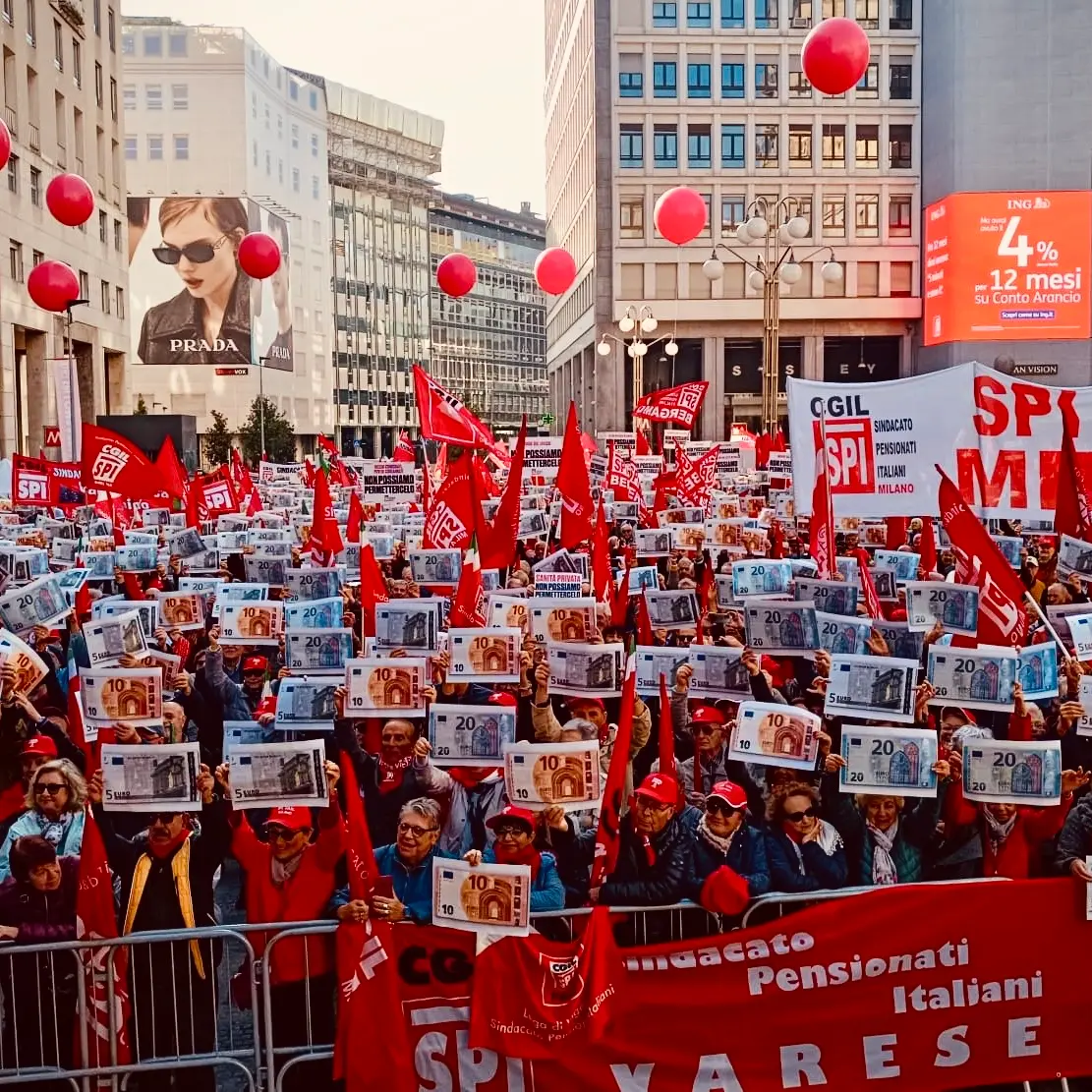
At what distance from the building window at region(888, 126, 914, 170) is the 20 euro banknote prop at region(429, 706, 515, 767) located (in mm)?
61017

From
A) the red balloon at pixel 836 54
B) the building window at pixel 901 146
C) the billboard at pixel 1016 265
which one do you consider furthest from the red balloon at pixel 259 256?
the building window at pixel 901 146

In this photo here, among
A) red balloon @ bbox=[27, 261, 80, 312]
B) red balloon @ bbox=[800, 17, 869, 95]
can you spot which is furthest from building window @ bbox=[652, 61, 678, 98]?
red balloon @ bbox=[800, 17, 869, 95]

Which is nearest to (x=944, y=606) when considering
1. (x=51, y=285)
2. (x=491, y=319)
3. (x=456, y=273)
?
(x=456, y=273)

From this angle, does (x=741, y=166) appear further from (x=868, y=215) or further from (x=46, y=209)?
(x=46, y=209)

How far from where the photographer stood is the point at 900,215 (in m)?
62.2

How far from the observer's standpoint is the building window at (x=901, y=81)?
6181cm

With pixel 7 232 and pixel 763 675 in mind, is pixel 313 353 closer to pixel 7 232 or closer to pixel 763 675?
pixel 7 232

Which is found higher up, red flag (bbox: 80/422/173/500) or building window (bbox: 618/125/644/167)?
building window (bbox: 618/125/644/167)

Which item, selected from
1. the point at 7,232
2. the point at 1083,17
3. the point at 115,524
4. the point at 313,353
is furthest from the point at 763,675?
the point at 313,353

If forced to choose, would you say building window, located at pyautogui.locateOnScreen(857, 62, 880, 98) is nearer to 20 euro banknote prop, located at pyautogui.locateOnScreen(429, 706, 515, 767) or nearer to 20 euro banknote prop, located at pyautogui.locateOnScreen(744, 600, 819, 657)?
20 euro banknote prop, located at pyautogui.locateOnScreen(744, 600, 819, 657)

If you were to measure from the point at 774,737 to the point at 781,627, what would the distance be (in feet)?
7.49

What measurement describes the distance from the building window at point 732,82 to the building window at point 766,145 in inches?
71.2

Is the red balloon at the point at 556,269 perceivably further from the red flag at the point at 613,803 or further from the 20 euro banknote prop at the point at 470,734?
the red flag at the point at 613,803

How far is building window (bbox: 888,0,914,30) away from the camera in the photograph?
2420 inches
